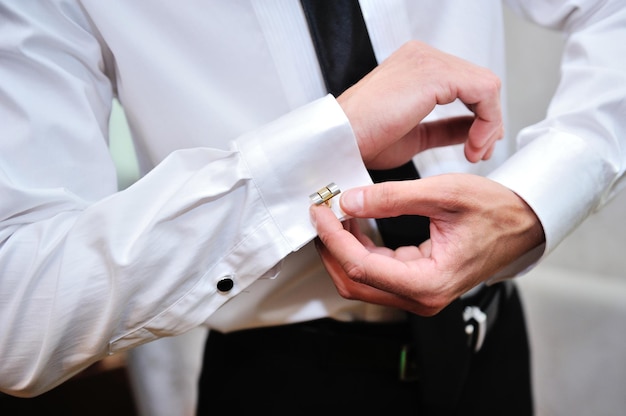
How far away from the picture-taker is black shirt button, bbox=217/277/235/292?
1.82ft

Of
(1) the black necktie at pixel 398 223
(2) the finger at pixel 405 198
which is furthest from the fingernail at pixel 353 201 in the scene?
(1) the black necktie at pixel 398 223

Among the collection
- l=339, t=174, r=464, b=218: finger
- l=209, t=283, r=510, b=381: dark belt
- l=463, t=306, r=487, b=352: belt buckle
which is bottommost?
l=463, t=306, r=487, b=352: belt buckle

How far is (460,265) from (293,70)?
286mm

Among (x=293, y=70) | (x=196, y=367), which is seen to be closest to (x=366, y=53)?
(x=293, y=70)

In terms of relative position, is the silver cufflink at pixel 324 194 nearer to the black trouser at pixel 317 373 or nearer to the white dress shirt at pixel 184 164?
the white dress shirt at pixel 184 164

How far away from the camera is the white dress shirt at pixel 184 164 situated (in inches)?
19.9

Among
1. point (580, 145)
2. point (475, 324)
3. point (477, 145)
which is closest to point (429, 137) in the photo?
point (477, 145)

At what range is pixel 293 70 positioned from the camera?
24.6 inches

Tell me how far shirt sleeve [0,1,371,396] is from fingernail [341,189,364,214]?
0.10ft

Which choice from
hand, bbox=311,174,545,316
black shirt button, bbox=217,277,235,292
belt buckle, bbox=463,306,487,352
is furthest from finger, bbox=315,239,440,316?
belt buckle, bbox=463,306,487,352

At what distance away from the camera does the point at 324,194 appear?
530 millimetres

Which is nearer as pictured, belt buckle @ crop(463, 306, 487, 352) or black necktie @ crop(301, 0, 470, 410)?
black necktie @ crop(301, 0, 470, 410)

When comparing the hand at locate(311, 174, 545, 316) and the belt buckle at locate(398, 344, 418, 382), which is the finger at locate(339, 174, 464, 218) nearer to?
the hand at locate(311, 174, 545, 316)

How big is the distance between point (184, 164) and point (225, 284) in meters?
0.13
